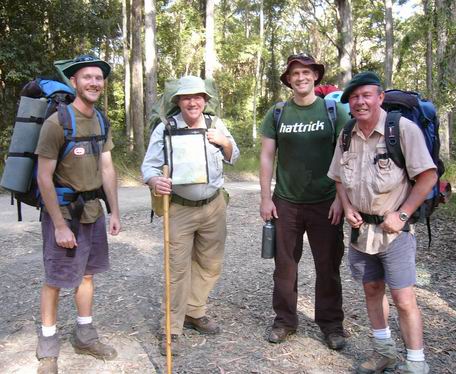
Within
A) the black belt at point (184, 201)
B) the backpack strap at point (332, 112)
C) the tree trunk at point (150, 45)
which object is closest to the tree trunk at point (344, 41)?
the tree trunk at point (150, 45)

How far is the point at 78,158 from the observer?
317 centimetres

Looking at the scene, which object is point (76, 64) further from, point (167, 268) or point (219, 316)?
point (219, 316)

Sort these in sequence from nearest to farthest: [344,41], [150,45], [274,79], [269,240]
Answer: [269,240] < [344,41] < [150,45] < [274,79]

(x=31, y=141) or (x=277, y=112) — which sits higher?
(x=277, y=112)

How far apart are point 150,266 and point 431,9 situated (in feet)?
22.8

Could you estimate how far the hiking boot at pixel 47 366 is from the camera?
312 centimetres

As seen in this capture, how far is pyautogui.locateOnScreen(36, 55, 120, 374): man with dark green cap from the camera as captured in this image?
3.03 m

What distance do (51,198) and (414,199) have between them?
2.31 meters

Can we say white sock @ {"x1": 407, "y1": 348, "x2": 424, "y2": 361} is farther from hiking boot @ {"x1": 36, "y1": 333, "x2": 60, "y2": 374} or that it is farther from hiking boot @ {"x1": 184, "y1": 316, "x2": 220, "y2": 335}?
hiking boot @ {"x1": 36, "y1": 333, "x2": 60, "y2": 374}

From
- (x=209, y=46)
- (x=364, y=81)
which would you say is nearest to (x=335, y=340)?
(x=364, y=81)

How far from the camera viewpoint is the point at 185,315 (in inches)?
154

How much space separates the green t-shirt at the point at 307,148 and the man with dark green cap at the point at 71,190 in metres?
1.40

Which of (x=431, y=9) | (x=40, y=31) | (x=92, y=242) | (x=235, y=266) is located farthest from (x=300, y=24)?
(x=92, y=242)

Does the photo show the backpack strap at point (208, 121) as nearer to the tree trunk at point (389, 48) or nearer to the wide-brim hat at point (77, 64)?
the wide-brim hat at point (77, 64)
